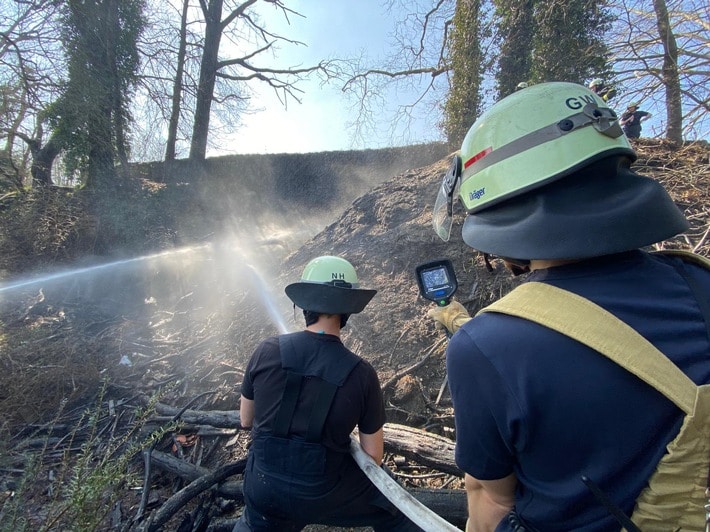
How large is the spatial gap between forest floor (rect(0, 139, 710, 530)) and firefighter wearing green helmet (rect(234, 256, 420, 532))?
0.82 meters

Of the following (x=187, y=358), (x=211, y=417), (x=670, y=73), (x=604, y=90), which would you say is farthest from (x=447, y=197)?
(x=670, y=73)

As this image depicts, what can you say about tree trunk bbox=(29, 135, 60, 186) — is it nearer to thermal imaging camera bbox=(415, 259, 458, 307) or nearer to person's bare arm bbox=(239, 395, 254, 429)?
person's bare arm bbox=(239, 395, 254, 429)

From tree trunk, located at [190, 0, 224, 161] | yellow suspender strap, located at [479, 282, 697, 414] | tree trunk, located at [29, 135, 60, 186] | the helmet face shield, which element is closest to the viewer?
yellow suspender strap, located at [479, 282, 697, 414]

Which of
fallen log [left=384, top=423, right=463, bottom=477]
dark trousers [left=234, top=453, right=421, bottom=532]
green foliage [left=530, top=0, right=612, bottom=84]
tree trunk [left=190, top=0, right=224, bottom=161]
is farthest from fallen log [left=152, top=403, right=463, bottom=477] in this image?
tree trunk [left=190, top=0, right=224, bottom=161]

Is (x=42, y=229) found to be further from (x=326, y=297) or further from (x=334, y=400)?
(x=334, y=400)

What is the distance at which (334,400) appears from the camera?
79.1 inches

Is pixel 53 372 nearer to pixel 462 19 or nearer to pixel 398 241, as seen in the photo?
pixel 398 241

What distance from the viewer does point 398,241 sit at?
580 centimetres

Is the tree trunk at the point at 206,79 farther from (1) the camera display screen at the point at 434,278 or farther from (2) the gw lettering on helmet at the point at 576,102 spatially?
(2) the gw lettering on helmet at the point at 576,102

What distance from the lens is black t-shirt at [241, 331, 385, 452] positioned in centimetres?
202

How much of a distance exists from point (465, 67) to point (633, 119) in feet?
14.8

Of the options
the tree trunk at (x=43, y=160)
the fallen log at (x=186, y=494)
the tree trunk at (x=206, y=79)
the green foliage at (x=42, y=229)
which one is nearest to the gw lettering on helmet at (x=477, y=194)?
the fallen log at (x=186, y=494)

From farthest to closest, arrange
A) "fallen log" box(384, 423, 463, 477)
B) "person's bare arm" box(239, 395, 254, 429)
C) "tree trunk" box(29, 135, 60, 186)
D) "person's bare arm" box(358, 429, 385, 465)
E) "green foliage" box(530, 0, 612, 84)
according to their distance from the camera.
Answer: "tree trunk" box(29, 135, 60, 186) < "green foliage" box(530, 0, 612, 84) < "fallen log" box(384, 423, 463, 477) < "person's bare arm" box(239, 395, 254, 429) < "person's bare arm" box(358, 429, 385, 465)

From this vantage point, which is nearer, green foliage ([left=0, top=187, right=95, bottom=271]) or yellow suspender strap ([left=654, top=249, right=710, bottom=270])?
yellow suspender strap ([left=654, top=249, right=710, bottom=270])
